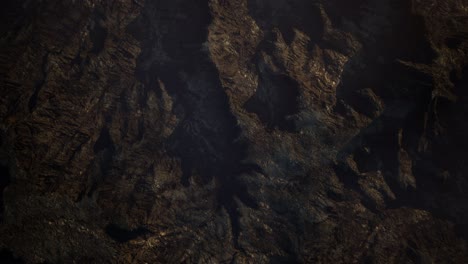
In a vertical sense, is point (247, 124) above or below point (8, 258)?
above

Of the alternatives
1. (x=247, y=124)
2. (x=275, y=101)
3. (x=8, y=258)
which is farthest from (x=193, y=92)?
(x=8, y=258)

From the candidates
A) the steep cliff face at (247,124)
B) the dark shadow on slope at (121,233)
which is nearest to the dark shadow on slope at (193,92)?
the steep cliff face at (247,124)

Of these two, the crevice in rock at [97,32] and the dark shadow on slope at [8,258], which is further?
the crevice in rock at [97,32]

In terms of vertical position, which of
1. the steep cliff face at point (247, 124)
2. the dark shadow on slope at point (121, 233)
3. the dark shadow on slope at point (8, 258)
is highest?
the steep cliff face at point (247, 124)

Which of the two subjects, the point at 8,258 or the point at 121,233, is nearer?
the point at 8,258

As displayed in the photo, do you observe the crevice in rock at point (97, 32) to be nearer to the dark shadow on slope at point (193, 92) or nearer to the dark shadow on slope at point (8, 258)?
the dark shadow on slope at point (193, 92)

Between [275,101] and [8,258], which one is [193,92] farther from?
[8,258]

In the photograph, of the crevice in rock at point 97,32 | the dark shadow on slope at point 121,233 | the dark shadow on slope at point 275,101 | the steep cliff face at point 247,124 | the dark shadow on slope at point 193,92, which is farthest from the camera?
the dark shadow on slope at point 275,101

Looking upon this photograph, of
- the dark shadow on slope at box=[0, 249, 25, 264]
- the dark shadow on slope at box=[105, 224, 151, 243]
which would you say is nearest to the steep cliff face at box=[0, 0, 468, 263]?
the dark shadow on slope at box=[105, 224, 151, 243]

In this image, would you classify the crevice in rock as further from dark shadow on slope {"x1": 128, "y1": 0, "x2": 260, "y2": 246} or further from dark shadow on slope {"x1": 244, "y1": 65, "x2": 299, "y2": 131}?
dark shadow on slope {"x1": 244, "y1": 65, "x2": 299, "y2": 131}

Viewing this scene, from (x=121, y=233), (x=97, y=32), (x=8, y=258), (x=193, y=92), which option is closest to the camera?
(x=8, y=258)
